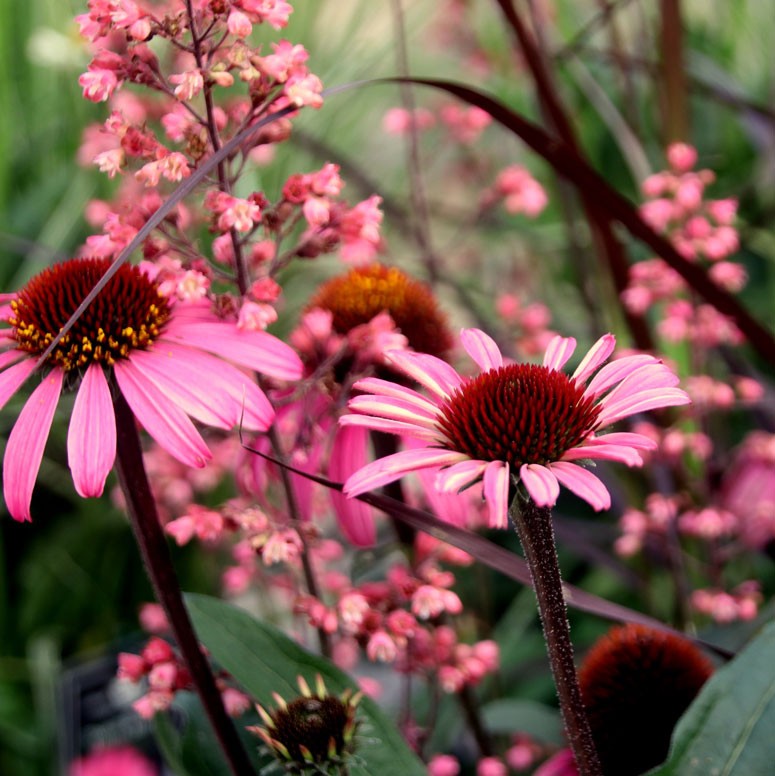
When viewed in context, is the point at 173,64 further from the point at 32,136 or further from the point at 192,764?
the point at 192,764

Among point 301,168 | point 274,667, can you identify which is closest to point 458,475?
point 274,667

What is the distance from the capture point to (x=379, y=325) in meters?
0.35

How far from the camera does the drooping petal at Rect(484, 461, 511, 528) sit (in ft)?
0.71

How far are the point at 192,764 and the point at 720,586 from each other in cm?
31

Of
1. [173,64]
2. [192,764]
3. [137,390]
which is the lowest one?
[192,764]

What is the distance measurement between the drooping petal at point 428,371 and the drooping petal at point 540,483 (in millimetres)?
49

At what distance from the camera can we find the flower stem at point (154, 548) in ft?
0.94

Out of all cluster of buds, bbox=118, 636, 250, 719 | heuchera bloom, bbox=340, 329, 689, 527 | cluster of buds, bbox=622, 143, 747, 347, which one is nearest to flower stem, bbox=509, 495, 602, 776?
heuchera bloom, bbox=340, 329, 689, 527

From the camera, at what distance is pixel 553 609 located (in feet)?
0.82

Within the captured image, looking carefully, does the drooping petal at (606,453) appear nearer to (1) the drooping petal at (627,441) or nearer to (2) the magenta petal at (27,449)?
(1) the drooping petal at (627,441)

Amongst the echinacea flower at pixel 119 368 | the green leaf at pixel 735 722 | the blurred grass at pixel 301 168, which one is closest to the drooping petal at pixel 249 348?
the echinacea flower at pixel 119 368

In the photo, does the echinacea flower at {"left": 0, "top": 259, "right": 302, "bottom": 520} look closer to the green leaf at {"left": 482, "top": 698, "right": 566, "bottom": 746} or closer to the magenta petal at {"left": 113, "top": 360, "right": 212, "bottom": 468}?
the magenta petal at {"left": 113, "top": 360, "right": 212, "bottom": 468}

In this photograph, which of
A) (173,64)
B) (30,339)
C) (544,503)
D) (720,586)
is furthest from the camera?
(173,64)

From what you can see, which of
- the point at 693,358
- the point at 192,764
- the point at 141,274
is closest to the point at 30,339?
the point at 141,274
